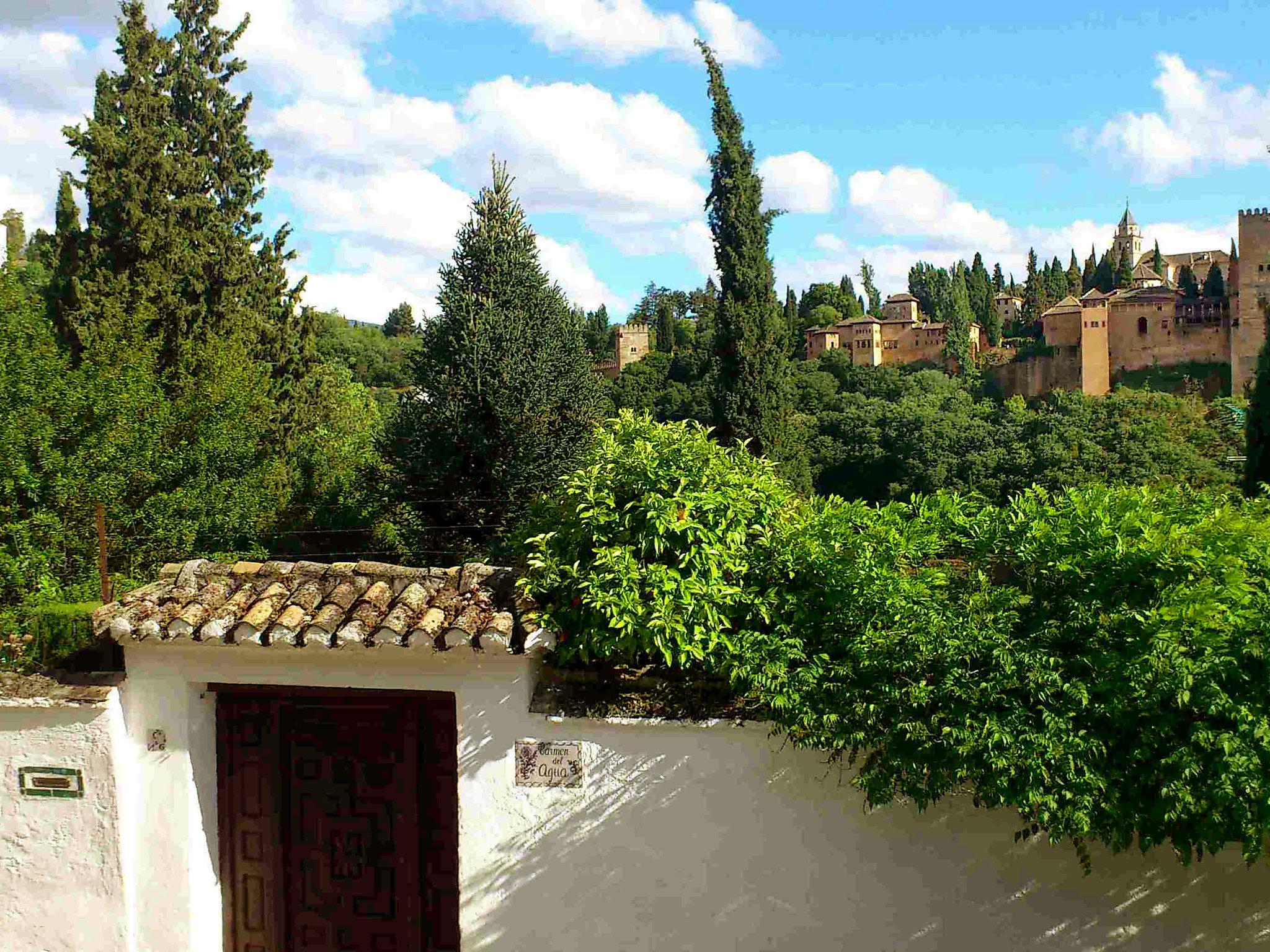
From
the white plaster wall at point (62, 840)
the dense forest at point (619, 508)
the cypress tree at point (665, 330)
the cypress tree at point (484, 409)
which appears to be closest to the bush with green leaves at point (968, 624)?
the dense forest at point (619, 508)

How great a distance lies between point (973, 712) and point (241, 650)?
332 cm

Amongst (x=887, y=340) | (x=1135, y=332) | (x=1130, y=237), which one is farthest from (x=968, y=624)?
(x=1130, y=237)

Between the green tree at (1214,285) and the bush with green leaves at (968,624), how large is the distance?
77585 millimetres

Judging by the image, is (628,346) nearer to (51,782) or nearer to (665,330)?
(665,330)

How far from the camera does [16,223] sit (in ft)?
121

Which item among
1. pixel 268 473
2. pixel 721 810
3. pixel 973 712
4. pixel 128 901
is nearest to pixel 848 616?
pixel 973 712

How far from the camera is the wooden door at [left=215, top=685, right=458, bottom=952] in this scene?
5109 millimetres

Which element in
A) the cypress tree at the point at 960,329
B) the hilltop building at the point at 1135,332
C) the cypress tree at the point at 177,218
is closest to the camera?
the cypress tree at the point at 177,218

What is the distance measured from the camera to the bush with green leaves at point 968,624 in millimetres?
3797

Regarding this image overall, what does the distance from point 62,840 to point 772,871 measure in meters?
3.44

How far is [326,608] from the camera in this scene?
15.9 feet

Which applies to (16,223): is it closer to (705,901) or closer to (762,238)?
(762,238)

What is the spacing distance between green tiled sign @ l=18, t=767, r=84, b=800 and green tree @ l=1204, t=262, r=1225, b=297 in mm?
79390

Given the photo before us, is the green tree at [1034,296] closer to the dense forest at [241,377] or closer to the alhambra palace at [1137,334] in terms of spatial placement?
the alhambra palace at [1137,334]
